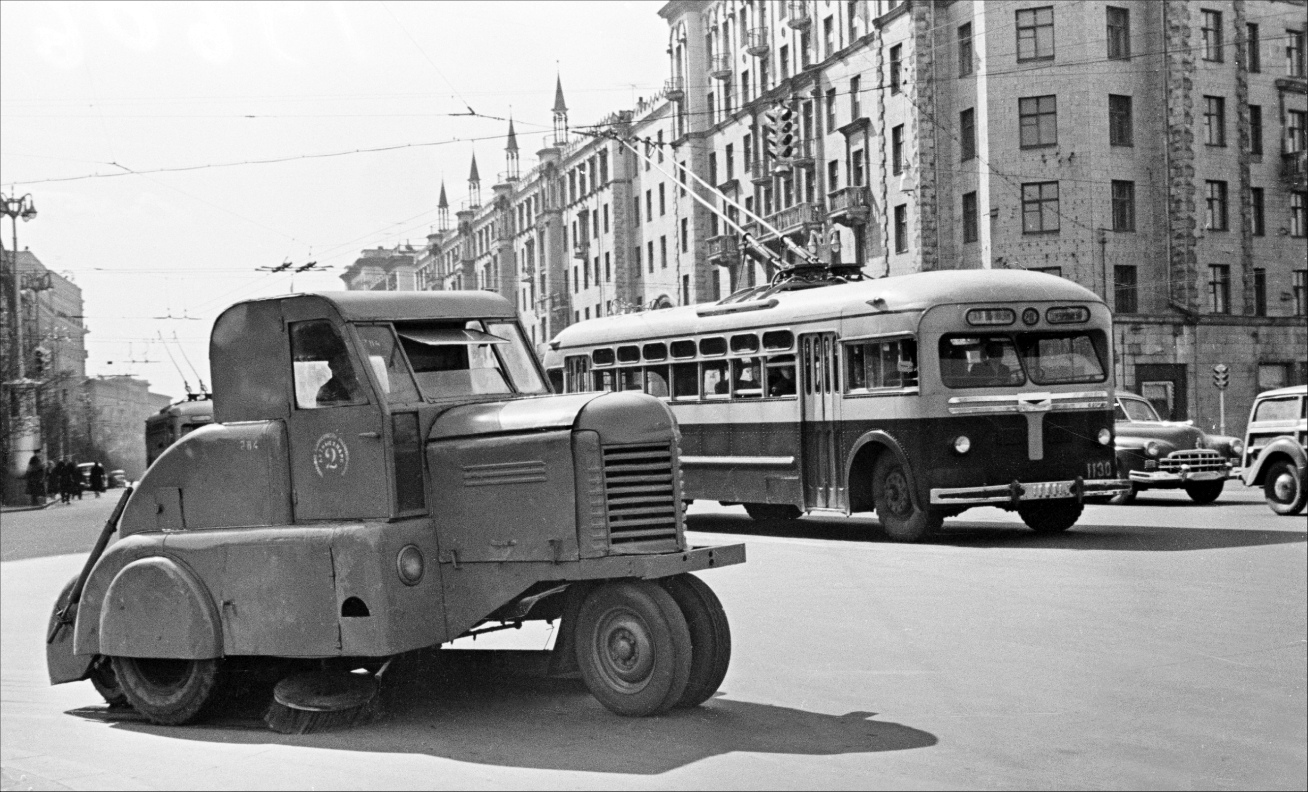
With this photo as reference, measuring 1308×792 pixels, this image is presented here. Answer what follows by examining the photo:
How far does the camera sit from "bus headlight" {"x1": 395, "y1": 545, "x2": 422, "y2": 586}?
294 inches

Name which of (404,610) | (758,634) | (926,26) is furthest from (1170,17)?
(404,610)

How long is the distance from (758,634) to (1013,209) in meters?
36.1

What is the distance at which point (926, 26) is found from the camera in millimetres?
46562

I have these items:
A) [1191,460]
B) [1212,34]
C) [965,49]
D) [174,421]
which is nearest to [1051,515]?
[1191,460]

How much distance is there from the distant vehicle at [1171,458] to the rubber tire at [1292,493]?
2192 millimetres

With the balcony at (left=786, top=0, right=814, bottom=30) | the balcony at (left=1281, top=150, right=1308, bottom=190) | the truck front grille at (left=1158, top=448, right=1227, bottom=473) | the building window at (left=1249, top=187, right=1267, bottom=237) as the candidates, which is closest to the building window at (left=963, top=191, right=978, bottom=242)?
the building window at (left=1249, top=187, right=1267, bottom=237)

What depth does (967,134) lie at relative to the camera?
45.7m

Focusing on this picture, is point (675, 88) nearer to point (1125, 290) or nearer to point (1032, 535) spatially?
point (1125, 290)

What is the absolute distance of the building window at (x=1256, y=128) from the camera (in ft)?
157

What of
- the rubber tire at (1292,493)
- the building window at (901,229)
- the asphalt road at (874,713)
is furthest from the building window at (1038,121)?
the asphalt road at (874,713)

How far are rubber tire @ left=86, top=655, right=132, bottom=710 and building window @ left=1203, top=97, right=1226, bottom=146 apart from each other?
43569mm

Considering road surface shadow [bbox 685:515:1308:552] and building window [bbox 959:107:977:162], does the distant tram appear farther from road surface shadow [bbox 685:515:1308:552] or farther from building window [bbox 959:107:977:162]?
building window [bbox 959:107:977:162]

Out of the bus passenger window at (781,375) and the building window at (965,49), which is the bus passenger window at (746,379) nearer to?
the bus passenger window at (781,375)

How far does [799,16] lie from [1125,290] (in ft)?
56.8
